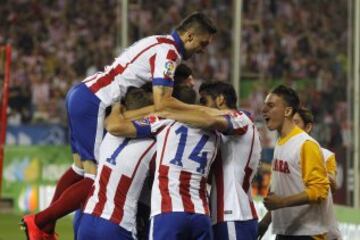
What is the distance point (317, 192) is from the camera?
305 inches

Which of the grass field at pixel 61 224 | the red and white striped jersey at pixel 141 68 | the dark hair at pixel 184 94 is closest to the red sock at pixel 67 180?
the red and white striped jersey at pixel 141 68

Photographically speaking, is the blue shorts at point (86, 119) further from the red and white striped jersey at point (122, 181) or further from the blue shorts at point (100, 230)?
the blue shorts at point (100, 230)

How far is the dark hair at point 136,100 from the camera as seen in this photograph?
26.5ft

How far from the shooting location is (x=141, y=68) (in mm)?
8445

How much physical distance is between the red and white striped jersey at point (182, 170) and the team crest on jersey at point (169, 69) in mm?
799

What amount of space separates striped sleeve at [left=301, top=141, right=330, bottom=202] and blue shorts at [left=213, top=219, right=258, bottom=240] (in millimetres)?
470

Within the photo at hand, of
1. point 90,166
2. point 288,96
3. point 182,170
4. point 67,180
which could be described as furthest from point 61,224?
point 182,170

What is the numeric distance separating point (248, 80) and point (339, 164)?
12.2 feet

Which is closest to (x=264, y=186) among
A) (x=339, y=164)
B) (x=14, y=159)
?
(x=339, y=164)

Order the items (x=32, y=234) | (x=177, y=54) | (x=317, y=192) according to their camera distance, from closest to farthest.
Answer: (x=317, y=192), (x=177, y=54), (x=32, y=234)

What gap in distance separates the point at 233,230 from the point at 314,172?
2.26 feet

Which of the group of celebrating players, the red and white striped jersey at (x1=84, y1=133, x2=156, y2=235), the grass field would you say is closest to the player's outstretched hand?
the group of celebrating players

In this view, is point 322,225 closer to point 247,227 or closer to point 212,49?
point 247,227

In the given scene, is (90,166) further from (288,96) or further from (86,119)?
(288,96)
